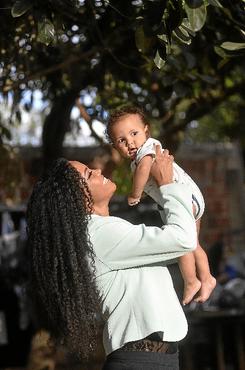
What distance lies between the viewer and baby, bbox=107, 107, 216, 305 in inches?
141

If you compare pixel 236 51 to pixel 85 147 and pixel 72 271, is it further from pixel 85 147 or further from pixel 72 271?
pixel 85 147

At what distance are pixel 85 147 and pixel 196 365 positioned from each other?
150 inches

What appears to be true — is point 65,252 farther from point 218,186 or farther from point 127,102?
point 218,186

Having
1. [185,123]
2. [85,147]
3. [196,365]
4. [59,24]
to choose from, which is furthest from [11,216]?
[59,24]

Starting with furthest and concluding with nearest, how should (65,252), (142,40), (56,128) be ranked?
(56,128)
(142,40)
(65,252)

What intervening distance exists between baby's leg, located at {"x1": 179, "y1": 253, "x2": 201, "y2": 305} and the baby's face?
1.58 feet

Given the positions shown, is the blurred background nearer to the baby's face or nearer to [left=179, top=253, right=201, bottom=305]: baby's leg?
the baby's face

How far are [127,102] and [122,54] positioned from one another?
560 mm

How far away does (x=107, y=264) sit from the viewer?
3.51 m

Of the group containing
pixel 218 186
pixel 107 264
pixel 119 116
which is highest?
pixel 119 116

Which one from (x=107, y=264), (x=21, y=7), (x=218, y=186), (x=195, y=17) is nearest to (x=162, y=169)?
(x=107, y=264)

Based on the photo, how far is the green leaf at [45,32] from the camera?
4.30 metres

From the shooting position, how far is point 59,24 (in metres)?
5.01

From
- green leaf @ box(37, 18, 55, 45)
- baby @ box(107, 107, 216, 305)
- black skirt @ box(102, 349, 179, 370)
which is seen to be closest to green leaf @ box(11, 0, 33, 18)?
green leaf @ box(37, 18, 55, 45)
